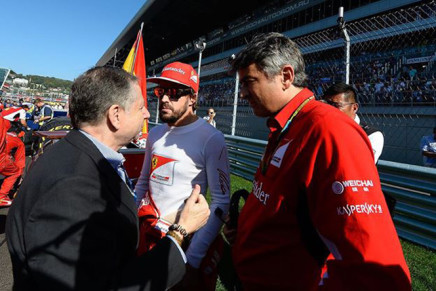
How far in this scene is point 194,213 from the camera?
143 centimetres

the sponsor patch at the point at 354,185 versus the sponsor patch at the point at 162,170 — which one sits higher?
the sponsor patch at the point at 354,185

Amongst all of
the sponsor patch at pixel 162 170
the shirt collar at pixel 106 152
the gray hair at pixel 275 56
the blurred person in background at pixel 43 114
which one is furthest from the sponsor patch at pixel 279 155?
the blurred person in background at pixel 43 114

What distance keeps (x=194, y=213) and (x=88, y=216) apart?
0.53 m

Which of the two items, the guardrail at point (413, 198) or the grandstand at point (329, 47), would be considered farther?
the grandstand at point (329, 47)

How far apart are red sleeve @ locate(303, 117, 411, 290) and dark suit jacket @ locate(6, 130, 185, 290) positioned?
0.62m

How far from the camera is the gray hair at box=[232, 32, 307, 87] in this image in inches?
53.8

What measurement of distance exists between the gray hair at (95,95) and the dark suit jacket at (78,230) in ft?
0.42

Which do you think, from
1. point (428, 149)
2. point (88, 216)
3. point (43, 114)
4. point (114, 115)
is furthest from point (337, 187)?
point (43, 114)

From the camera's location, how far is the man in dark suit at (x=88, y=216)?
98 centimetres

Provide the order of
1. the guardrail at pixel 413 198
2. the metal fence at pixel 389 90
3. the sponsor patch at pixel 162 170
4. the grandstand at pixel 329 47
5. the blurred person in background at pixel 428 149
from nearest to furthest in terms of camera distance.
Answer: the sponsor patch at pixel 162 170, the guardrail at pixel 413 198, the grandstand at pixel 329 47, the blurred person in background at pixel 428 149, the metal fence at pixel 389 90

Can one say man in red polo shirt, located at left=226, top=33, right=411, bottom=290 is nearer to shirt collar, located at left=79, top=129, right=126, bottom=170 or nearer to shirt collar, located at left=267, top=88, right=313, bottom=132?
shirt collar, located at left=267, top=88, right=313, bottom=132

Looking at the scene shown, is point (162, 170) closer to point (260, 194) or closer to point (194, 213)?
point (194, 213)

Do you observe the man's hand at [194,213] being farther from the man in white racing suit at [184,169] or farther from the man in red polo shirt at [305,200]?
the man in white racing suit at [184,169]

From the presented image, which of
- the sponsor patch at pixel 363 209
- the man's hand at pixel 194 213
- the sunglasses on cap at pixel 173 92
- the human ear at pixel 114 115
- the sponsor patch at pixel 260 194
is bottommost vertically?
the man's hand at pixel 194 213
